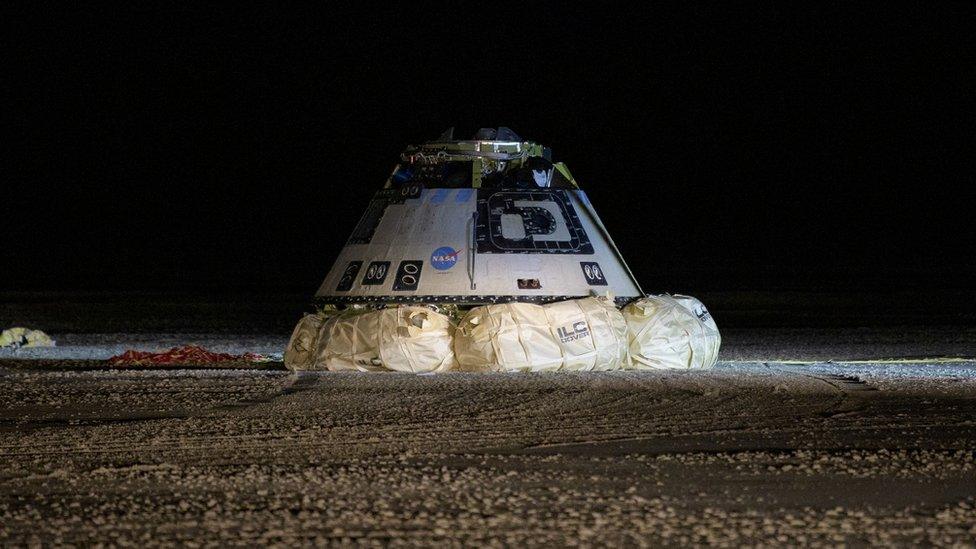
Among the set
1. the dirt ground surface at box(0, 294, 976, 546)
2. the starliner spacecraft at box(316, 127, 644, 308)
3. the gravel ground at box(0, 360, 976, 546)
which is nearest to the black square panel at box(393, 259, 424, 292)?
the starliner spacecraft at box(316, 127, 644, 308)

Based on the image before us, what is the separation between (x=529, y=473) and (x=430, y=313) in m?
5.02

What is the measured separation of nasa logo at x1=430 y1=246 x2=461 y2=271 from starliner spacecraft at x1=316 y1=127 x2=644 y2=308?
1cm

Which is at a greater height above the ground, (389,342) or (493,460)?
(389,342)

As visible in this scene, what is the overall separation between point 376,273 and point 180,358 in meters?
2.91

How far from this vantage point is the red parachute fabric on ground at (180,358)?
1465cm

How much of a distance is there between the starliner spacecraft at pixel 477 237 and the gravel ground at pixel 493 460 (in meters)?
1.20

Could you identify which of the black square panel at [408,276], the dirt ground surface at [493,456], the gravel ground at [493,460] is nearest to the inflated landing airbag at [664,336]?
the dirt ground surface at [493,456]

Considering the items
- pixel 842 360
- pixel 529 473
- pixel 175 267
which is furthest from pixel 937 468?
pixel 175 267

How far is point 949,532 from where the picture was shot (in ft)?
20.3

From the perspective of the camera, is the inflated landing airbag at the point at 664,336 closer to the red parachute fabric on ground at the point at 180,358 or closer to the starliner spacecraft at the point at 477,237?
the starliner spacecraft at the point at 477,237

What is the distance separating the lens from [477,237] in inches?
521

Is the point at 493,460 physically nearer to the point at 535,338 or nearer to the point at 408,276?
the point at 535,338

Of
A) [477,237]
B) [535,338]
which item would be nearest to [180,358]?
[477,237]

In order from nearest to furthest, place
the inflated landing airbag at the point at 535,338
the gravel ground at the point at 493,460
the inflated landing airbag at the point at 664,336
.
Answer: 1. the gravel ground at the point at 493,460
2. the inflated landing airbag at the point at 535,338
3. the inflated landing airbag at the point at 664,336
